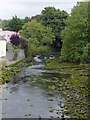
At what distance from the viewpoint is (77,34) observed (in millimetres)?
34875

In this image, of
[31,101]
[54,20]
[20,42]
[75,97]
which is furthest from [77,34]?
[54,20]

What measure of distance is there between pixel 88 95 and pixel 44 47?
5088 centimetres

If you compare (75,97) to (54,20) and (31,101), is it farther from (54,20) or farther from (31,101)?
(54,20)

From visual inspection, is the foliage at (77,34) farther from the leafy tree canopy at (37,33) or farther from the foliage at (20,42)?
the leafy tree canopy at (37,33)

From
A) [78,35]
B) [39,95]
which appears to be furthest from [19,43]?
[39,95]

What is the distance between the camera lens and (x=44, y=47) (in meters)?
65.3

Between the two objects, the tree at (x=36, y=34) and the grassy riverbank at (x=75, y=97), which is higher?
the tree at (x=36, y=34)

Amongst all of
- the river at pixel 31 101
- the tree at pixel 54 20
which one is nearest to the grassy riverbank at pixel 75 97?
the river at pixel 31 101

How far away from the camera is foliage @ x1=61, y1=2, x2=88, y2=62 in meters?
34.2

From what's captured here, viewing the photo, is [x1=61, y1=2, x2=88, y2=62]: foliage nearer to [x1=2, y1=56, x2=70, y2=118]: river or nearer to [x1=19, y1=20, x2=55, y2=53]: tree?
A: [x1=2, y1=56, x2=70, y2=118]: river

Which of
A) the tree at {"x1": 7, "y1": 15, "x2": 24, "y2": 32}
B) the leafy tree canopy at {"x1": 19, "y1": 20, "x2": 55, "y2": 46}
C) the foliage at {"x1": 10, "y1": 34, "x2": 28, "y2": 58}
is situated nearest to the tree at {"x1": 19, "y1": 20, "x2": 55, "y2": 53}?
the leafy tree canopy at {"x1": 19, "y1": 20, "x2": 55, "y2": 46}

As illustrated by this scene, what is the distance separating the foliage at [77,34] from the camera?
34.2m

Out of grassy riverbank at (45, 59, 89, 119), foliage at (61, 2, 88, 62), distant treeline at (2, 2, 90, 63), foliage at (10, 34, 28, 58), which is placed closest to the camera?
grassy riverbank at (45, 59, 89, 119)

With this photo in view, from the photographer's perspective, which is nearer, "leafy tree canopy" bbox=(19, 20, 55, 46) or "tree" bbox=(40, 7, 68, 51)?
"leafy tree canopy" bbox=(19, 20, 55, 46)
